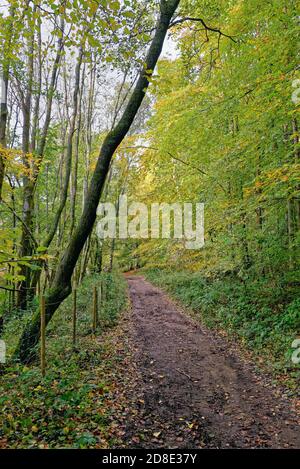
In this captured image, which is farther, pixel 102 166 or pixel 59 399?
pixel 102 166

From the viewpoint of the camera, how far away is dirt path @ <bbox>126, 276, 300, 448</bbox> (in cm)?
404

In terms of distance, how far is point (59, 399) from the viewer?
4.50 metres

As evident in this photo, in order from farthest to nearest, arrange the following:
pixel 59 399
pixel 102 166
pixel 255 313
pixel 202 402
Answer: pixel 255 313 → pixel 102 166 → pixel 202 402 → pixel 59 399

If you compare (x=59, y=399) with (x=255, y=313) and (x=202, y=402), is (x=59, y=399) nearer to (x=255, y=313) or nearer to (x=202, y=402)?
(x=202, y=402)

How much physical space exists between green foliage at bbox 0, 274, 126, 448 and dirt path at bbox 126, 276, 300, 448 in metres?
0.64

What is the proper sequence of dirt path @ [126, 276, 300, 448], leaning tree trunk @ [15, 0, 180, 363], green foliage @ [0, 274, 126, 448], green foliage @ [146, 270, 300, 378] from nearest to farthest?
green foliage @ [0, 274, 126, 448], dirt path @ [126, 276, 300, 448], leaning tree trunk @ [15, 0, 180, 363], green foliage @ [146, 270, 300, 378]

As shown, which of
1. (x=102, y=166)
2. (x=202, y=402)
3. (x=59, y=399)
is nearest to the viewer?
(x=59, y=399)

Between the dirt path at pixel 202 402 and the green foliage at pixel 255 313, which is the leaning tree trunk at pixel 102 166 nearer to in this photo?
the dirt path at pixel 202 402

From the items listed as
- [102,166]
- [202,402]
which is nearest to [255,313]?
[202,402]

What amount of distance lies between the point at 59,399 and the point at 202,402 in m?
2.22

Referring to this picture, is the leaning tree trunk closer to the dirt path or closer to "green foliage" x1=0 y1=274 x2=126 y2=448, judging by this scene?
"green foliage" x1=0 y1=274 x2=126 y2=448

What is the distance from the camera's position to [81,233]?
19.3 ft

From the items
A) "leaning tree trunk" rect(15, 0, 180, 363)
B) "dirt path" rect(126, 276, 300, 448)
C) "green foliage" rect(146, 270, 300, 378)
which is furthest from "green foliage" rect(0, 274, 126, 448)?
"green foliage" rect(146, 270, 300, 378)

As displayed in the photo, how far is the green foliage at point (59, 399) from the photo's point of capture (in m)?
3.73
